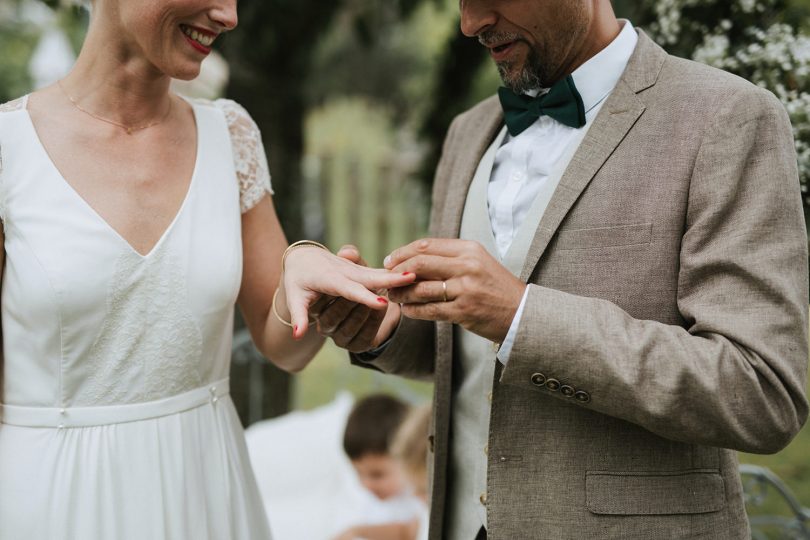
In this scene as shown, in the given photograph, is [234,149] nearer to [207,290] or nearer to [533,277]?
[207,290]

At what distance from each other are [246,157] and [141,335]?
1.89 feet

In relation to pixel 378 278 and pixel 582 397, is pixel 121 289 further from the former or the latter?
pixel 582 397

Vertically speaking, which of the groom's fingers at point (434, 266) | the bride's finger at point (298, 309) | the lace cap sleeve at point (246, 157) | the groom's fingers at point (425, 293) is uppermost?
the lace cap sleeve at point (246, 157)

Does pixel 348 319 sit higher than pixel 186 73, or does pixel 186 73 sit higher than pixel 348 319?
pixel 186 73

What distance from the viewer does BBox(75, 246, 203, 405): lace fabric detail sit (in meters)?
2.01

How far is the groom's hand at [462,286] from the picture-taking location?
1.59 meters

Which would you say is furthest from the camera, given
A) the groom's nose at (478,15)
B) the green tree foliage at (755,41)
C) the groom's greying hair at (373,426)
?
the groom's greying hair at (373,426)

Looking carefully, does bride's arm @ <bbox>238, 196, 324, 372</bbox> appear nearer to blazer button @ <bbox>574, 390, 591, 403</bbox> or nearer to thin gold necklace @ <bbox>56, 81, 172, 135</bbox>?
thin gold necklace @ <bbox>56, 81, 172, 135</bbox>

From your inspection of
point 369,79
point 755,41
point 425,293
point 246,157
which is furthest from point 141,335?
point 369,79

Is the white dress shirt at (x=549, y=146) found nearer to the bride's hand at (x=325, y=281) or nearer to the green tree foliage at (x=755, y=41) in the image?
the bride's hand at (x=325, y=281)

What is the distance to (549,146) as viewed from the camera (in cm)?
201

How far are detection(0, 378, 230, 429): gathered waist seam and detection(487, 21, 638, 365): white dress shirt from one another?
923mm

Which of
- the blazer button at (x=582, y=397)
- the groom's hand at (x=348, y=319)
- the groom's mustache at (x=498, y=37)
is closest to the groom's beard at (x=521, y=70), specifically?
the groom's mustache at (x=498, y=37)

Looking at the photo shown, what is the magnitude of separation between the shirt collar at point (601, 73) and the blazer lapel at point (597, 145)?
0.07m
